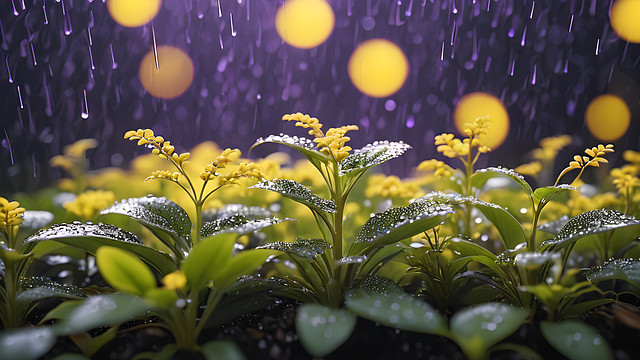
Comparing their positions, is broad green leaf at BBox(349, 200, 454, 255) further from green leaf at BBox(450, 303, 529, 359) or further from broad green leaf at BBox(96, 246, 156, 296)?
broad green leaf at BBox(96, 246, 156, 296)

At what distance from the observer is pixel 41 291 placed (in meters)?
0.55

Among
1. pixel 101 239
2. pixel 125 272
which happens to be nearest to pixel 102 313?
pixel 125 272

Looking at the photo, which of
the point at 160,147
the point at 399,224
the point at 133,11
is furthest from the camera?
the point at 133,11

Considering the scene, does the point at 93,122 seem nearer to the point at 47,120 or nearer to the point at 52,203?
the point at 47,120

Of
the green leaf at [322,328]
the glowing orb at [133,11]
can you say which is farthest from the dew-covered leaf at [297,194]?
the glowing orb at [133,11]

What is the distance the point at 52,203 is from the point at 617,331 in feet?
4.41

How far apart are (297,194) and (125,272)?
0.94 ft

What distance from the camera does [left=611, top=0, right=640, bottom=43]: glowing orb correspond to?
0.99 metres

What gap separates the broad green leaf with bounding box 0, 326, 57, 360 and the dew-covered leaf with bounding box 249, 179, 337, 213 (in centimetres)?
34

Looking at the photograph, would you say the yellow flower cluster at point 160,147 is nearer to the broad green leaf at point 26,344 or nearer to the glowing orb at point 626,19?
the broad green leaf at point 26,344

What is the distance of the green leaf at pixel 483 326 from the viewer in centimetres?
40

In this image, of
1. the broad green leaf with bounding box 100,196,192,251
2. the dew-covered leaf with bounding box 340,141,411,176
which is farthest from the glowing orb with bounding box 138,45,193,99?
the dew-covered leaf with bounding box 340,141,411,176

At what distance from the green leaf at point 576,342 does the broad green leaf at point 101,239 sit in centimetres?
65

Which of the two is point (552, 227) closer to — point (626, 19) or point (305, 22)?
point (626, 19)
